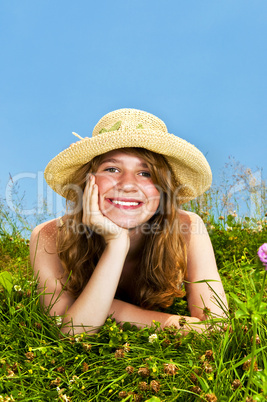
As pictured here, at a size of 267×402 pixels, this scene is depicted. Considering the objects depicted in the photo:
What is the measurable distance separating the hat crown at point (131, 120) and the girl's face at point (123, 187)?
0.32 m

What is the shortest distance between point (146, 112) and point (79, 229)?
1196 millimetres

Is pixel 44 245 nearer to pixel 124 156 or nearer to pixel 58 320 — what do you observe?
pixel 58 320

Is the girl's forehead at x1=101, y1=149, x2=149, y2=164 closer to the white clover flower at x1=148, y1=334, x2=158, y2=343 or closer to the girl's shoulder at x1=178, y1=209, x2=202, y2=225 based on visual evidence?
the girl's shoulder at x1=178, y1=209, x2=202, y2=225

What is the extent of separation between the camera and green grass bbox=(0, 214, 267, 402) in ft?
7.72

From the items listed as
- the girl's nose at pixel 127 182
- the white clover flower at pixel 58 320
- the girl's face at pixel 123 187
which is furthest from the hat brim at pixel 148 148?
the white clover flower at pixel 58 320

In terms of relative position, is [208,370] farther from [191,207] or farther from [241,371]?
[191,207]

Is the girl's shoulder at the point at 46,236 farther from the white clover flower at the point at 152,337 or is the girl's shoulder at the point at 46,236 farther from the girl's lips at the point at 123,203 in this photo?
the white clover flower at the point at 152,337

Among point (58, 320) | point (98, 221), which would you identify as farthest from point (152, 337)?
point (98, 221)

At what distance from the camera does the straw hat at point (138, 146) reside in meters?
3.44

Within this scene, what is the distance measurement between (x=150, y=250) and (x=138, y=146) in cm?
116

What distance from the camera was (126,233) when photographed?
11.5 feet

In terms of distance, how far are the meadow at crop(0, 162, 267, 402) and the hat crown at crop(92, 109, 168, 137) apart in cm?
149

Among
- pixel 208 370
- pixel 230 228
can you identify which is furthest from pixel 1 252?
pixel 208 370

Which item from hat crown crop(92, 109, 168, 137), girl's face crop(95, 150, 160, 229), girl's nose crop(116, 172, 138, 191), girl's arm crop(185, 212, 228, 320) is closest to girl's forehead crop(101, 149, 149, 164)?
girl's face crop(95, 150, 160, 229)
